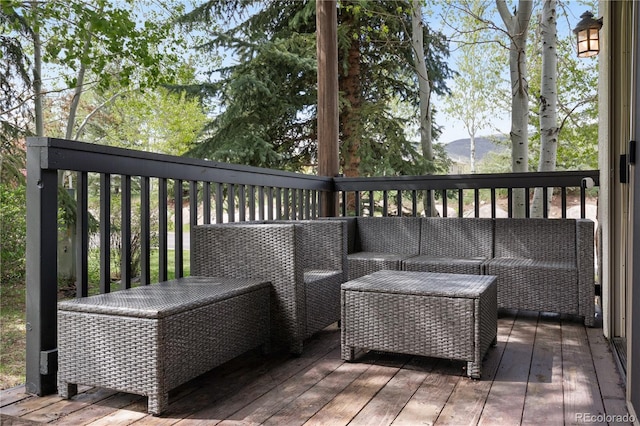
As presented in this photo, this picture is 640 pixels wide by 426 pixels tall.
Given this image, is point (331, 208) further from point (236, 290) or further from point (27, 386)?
point (27, 386)

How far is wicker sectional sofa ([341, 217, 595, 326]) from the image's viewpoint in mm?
3102

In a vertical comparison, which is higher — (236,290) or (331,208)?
(331,208)

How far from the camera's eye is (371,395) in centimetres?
193

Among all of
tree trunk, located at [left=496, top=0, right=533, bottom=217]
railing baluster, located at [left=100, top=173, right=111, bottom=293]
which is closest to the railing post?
railing baluster, located at [left=100, top=173, right=111, bottom=293]

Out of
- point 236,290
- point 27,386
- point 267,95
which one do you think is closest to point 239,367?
point 236,290

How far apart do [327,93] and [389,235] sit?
148 cm

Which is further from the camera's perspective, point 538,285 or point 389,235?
point 389,235

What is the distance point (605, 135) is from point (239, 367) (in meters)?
2.14

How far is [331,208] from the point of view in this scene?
15.0 feet

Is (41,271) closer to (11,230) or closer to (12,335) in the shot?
(12,335)

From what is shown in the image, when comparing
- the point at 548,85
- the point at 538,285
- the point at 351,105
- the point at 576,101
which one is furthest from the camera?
the point at 576,101

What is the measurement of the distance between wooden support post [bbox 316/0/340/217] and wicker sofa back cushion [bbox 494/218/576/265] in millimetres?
1547

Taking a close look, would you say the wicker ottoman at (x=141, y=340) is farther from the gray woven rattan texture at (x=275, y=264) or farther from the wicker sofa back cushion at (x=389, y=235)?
the wicker sofa back cushion at (x=389, y=235)

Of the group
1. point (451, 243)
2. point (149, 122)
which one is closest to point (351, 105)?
point (451, 243)
